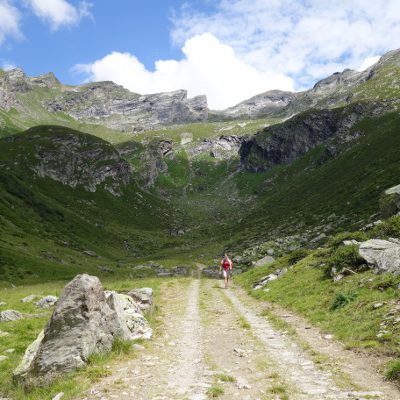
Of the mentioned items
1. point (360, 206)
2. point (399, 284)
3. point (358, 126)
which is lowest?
point (399, 284)

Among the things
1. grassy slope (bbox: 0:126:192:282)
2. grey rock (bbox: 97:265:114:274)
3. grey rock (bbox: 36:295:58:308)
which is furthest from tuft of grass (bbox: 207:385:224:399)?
grey rock (bbox: 97:265:114:274)

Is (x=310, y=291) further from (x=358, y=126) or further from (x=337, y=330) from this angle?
(x=358, y=126)

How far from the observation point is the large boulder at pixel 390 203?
129 ft

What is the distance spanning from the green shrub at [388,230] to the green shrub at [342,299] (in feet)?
32.2

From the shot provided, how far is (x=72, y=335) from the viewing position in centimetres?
1461

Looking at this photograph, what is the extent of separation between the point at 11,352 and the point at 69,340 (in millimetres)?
6106

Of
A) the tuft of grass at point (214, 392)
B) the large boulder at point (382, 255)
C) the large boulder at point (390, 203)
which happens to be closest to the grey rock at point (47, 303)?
the tuft of grass at point (214, 392)

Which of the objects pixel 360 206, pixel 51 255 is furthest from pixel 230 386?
pixel 51 255

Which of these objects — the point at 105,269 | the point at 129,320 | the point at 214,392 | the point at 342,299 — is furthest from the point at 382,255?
the point at 105,269

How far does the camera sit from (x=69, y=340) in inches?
570

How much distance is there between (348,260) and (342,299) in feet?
20.9

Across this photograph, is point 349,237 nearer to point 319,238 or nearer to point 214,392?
point 214,392

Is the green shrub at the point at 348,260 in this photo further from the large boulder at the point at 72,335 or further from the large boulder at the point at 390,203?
the large boulder at the point at 72,335

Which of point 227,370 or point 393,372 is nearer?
point 393,372
